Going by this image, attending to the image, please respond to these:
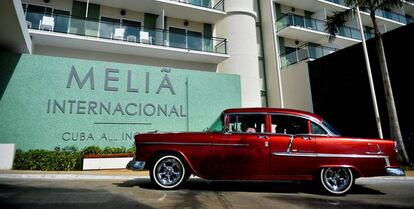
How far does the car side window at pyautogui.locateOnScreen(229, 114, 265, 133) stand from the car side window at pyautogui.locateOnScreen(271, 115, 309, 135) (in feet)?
0.98

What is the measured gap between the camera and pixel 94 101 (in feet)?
41.0

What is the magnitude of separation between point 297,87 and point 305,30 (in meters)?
4.84

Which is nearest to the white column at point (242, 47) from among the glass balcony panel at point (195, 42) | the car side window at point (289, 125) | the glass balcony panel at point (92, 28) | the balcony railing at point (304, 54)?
the glass balcony panel at point (195, 42)

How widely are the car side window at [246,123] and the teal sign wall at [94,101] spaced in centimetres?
803

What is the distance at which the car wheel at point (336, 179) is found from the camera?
5772mm

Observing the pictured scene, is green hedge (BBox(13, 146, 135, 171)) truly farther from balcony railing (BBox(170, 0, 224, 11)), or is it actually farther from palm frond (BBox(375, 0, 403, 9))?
palm frond (BBox(375, 0, 403, 9))

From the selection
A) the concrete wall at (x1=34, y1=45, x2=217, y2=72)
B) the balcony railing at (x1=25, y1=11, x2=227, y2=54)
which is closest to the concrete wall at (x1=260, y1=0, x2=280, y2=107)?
the balcony railing at (x1=25, y1=11, x2=227, y2=54)

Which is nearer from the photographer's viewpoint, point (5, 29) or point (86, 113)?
point (5, 29)

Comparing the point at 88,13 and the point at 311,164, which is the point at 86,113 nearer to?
the point at 88,13

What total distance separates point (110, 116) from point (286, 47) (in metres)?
15.9

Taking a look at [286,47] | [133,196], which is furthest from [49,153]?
[286,47]

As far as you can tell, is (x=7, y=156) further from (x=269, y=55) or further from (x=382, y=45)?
(x=269, y=55)

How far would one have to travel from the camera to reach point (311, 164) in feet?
19.1

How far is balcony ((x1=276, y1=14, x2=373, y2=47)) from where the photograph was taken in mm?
20953
